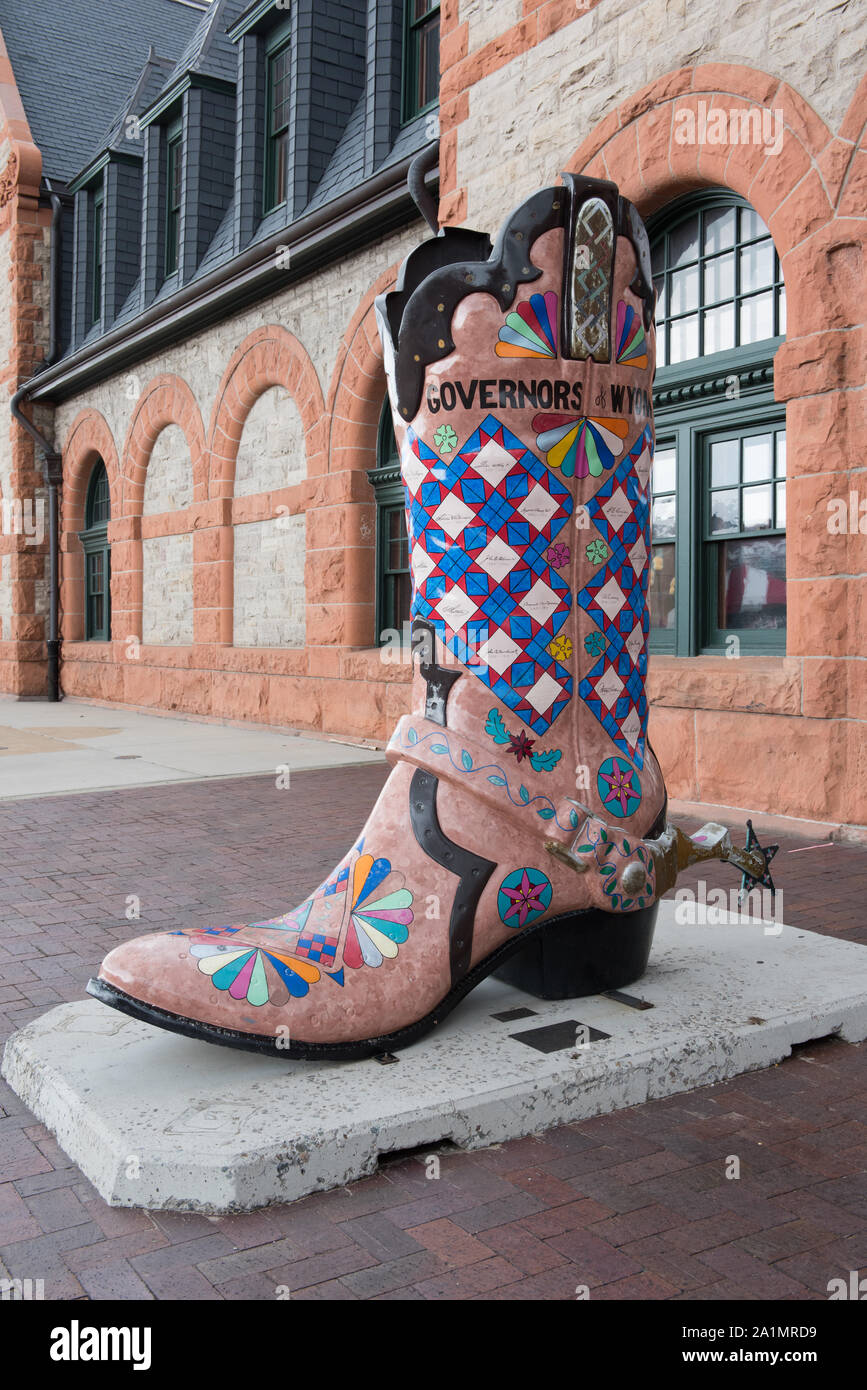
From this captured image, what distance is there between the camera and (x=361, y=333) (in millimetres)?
10484

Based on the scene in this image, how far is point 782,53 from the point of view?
6.18m

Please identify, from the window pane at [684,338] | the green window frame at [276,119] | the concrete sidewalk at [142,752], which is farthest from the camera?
the green window frame at [276,119]

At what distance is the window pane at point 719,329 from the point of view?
703 cm

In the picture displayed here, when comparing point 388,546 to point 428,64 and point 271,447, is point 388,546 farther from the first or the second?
point 428,64

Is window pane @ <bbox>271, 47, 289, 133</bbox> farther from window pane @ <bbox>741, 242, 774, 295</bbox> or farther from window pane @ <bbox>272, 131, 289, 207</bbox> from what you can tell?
window pane @ <bbox>741, 242, 774, 295</bbox>

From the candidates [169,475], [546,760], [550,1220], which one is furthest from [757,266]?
[169,475]

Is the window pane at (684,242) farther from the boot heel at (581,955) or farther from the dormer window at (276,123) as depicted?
the dormer window at (276,123)

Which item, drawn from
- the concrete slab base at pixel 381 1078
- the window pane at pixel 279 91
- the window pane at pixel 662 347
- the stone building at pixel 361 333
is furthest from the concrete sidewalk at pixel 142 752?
the window pane at pixel 279 91

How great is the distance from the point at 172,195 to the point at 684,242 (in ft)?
34.2

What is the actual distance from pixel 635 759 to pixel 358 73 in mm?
11067

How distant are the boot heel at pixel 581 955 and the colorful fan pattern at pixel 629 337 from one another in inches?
54.1

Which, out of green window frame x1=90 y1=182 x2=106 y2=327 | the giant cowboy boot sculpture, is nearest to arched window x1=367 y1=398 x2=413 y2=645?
the giant cowboy boot sculpture

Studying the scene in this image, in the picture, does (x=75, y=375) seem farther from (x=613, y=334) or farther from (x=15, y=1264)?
(x=15, y=1264)
